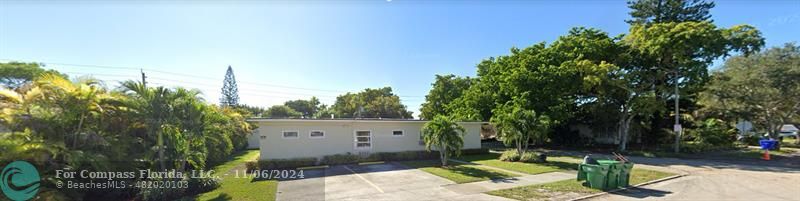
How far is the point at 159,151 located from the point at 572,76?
21361mm

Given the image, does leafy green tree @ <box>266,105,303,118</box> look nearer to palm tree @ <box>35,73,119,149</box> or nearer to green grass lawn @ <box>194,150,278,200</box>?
green grass lawn @ <box>194,150,278,200</box>

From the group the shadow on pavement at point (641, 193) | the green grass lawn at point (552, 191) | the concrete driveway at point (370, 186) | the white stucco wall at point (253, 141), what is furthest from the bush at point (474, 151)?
the white stucco wall at point (253, 141)

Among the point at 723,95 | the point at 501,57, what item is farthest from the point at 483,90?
the point at 723,95

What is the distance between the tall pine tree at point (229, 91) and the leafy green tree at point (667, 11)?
53476 mm

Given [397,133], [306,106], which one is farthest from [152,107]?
[306,106]

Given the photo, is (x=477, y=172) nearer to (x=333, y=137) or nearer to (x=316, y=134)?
(x=333, y=137)

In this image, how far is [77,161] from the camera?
282 inches

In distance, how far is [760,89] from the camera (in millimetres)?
17891

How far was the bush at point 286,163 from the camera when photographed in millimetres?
13440

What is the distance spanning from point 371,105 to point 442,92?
14987mm

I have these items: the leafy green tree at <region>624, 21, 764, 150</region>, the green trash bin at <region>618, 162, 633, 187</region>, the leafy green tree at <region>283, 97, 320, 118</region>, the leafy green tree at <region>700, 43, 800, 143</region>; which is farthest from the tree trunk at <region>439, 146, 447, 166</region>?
the leafy green tree at <region>283, 97, 320, 118</region>

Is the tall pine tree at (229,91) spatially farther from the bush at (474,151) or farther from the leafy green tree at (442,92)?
the bush at (474,151)

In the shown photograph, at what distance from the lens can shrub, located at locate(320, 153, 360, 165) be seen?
49.1 ft

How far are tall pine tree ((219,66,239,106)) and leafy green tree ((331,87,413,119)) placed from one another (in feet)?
53.9
